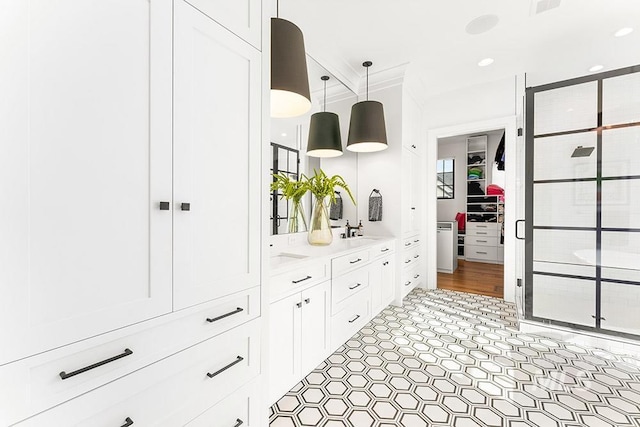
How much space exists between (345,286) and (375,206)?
1.39 meters

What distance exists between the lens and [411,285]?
3.82 metres

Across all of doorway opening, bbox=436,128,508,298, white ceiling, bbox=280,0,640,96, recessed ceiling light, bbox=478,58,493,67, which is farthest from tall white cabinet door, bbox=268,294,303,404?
doorway opening, bbox=436,128,508,298

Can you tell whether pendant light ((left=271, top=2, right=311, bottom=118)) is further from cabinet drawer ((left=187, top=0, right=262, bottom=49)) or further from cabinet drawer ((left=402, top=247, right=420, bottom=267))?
cabinet drawer ((left=402, top=247, right=420, bottom=267))

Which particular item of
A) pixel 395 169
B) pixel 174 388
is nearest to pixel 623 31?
pixel 395 169

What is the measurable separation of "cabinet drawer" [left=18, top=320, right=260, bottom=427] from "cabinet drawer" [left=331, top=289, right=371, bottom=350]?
110 cm

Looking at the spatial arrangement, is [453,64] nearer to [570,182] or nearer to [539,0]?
[539,0]

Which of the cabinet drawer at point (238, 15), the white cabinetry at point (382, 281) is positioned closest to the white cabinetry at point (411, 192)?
the white cabinetry at point (382, 281)

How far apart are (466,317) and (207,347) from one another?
2.94 m

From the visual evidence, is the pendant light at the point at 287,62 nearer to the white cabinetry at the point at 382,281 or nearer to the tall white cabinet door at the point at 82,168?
the tall white cabinet door at the point at 82,168

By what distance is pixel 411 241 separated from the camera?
3785 millimetres

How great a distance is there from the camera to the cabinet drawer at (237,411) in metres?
1.09

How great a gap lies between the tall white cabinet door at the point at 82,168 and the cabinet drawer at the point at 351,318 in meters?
1.63

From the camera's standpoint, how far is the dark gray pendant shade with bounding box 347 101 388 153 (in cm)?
303

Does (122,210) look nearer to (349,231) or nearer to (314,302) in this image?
(314,302)
